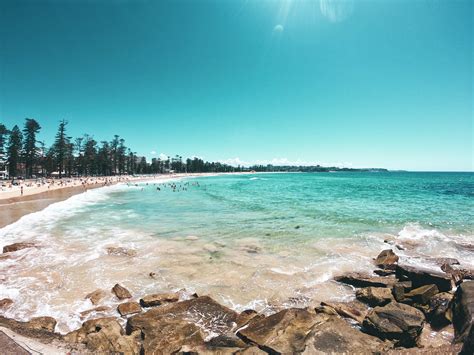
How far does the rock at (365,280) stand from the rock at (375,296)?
2.19ft

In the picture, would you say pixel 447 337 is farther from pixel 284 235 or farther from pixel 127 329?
pixel 284 235

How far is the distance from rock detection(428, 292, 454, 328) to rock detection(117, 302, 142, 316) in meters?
8.83

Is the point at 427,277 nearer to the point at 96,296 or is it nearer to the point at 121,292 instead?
the point at 121,292

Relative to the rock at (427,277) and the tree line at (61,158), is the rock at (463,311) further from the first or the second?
the tree line at (61,158)

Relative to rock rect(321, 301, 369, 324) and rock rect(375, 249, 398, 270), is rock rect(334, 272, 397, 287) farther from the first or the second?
rock rect(321, 301, 369, 324)

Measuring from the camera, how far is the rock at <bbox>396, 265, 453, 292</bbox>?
852 cm

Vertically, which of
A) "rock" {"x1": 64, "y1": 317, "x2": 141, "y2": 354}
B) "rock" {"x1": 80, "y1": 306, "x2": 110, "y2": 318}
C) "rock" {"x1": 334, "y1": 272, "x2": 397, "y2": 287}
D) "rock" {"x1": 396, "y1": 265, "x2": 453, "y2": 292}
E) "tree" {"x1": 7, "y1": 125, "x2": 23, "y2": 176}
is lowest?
"rock" {"x1": 80, "y1": 306, "x2": 110, "y2": 318}

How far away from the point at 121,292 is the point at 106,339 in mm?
3633

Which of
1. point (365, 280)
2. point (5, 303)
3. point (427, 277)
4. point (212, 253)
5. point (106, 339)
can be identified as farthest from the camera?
point (212, 253)

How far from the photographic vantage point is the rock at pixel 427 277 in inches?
335

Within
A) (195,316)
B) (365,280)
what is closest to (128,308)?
(195,316)

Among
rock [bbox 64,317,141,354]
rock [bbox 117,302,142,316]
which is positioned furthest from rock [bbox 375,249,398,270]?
rock [bbox 64,317,141,354]

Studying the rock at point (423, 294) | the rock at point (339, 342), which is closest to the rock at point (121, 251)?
the rock at point (339, 342)

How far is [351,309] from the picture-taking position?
7910 millimetres
